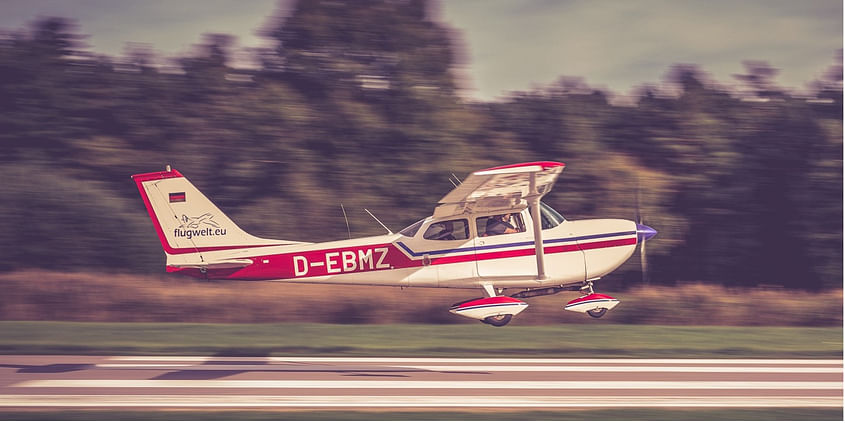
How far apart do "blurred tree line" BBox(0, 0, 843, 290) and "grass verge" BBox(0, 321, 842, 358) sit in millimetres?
3326

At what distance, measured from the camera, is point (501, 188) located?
11.0 meters

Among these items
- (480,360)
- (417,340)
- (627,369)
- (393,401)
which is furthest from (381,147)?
(393,401)

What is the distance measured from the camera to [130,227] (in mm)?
20891

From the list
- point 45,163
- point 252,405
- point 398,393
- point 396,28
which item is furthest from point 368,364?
point 45,163

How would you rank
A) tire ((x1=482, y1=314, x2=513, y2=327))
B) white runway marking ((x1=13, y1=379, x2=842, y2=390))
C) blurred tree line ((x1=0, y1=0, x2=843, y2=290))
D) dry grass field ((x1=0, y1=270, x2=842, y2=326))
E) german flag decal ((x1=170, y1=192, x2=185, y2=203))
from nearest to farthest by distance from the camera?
white runway marking ((x1=13, y1=379, x2=842, y2=390)) < tire ((x1=482, y1=314, x2=513, y2=327)) < german flag decal ((x1=170, y1=192, x2=185, y2=203)) < dry grass field ((x1=0, y1=270, x2=842, y2=326)) < blurred tree line ((x1=0, y1=0, x2=843, y2=290))

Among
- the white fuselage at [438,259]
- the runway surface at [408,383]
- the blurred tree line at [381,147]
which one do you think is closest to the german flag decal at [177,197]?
the white fuselage at [438,259]

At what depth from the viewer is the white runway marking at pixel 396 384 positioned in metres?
11.4

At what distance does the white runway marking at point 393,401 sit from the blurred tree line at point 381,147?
9.85 m

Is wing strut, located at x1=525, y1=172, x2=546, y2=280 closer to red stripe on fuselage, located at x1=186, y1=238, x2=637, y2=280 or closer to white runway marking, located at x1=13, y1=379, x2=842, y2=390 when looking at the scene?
red stripe on fuselage, located at x1=186, y1=238, x2=637, y2=280

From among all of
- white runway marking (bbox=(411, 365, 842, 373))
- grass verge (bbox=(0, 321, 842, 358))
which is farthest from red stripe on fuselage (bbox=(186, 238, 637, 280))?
grass verge (bbox=(0, 321, 842, 358))

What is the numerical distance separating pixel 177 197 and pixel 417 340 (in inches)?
238

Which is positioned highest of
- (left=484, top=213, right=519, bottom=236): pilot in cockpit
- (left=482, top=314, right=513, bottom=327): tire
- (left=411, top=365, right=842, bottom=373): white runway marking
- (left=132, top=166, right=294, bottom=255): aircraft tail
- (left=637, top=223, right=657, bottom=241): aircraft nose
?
(left=132, top=166, right=294, bottom=255): aircraft tail

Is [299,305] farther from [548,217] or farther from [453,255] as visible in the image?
[548,217]

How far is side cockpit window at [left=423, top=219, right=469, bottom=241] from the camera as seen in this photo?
11742mm
